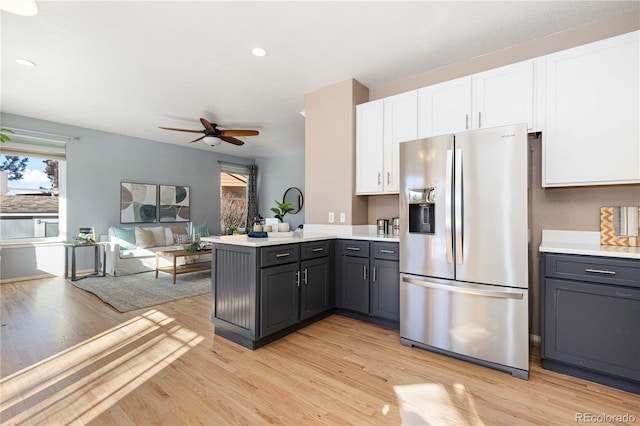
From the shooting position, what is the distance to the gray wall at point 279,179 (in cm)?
784

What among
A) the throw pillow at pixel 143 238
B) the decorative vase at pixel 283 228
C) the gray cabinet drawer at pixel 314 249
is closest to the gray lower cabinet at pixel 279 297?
the gray cabinet drawer at pixel 314 249

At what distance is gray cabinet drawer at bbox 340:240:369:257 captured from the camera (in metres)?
3.14

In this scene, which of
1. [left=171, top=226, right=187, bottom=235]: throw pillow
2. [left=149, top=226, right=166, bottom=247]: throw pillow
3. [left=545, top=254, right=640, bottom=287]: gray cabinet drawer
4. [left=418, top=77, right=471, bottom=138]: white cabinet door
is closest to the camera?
[left=545, top=254, right=640, bottom=287]: gray cabinet drawer

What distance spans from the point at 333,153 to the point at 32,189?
5.38 m

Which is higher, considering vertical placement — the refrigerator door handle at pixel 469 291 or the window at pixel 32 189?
the window at pixel 32 189

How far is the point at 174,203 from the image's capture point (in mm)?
6938

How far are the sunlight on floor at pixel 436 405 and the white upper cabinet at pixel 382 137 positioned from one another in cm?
189

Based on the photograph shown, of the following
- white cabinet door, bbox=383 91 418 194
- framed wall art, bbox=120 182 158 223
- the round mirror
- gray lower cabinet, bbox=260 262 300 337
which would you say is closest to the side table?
framed wall art, bbox=120 182 158 223

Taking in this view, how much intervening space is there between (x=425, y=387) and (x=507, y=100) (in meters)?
2.34

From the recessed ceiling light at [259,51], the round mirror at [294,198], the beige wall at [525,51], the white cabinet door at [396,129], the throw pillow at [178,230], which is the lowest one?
the throw pillow at [178,230]

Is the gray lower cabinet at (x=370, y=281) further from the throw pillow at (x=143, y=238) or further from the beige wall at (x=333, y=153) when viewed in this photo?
the throw pillow at (x=143, y=238)

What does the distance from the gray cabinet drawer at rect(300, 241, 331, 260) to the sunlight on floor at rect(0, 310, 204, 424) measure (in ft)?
4.01

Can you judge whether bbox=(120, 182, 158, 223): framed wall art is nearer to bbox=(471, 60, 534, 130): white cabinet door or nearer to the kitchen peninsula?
the kitchen peninsula

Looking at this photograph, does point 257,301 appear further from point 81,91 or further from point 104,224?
point 104,224
